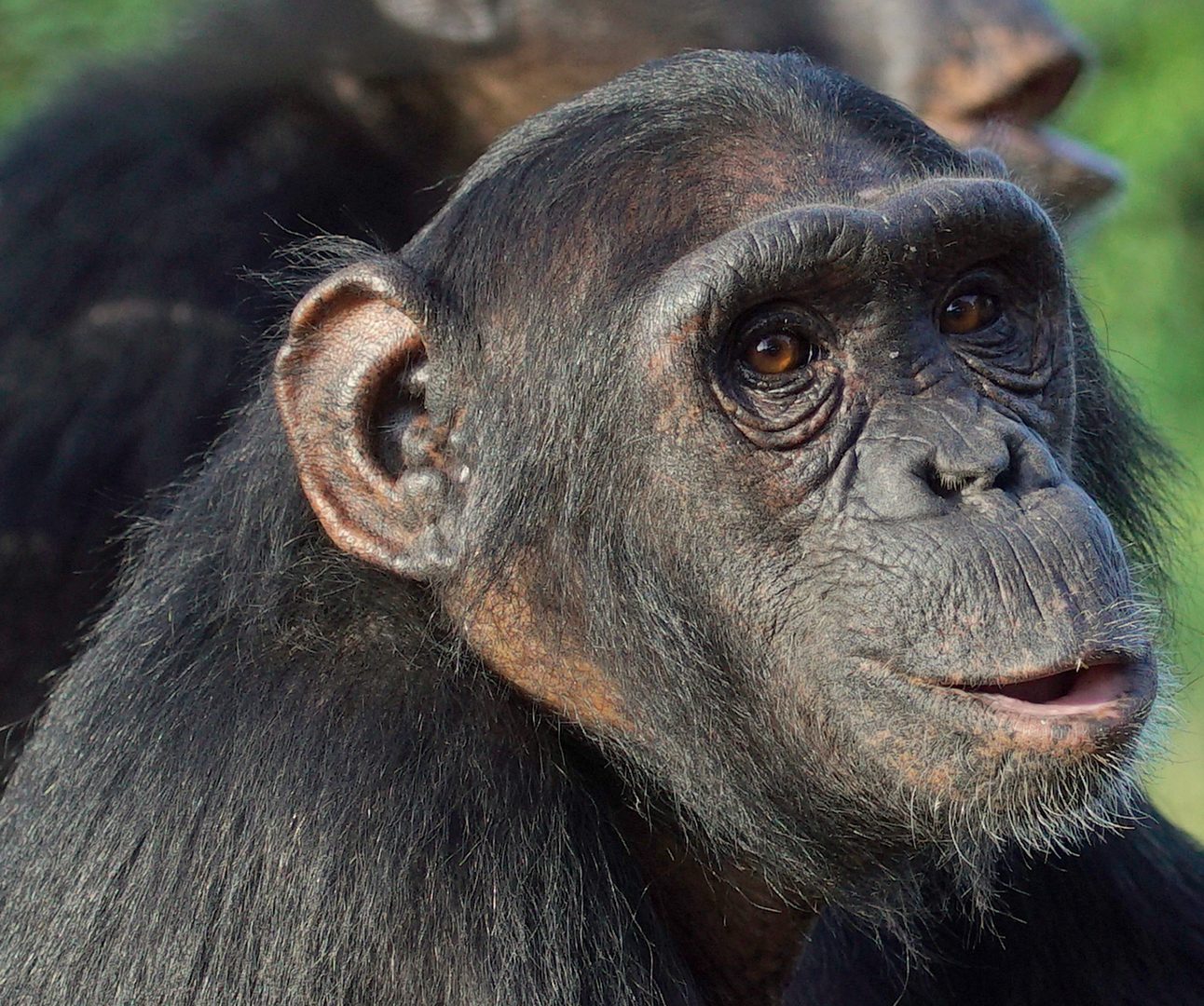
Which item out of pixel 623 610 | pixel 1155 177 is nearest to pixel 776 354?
pixel 623 610

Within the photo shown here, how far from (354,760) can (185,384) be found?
352 cm

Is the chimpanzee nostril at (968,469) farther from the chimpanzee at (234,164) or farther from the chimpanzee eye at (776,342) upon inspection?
the chimpanzee at (234,164)

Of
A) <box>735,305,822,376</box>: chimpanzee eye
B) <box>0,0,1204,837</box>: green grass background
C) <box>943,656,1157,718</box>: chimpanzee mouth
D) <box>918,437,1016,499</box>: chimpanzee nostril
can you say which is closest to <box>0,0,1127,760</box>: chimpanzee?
<box>735,305,822,376</box>: chimpanzee eye

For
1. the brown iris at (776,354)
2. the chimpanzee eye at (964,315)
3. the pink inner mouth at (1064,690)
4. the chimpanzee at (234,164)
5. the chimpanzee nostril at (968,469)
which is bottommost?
the chimpanzee at (234,164)

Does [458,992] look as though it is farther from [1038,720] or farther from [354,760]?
[1038,720]

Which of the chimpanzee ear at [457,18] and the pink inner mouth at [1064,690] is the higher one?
the pink inner mouth at [1064,690]

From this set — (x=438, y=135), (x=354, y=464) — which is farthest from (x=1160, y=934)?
(x=438, y=135)

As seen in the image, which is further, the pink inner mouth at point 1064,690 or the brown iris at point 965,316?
the brown iris at point 965,316

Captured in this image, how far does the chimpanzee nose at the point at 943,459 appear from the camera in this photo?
3.04 m

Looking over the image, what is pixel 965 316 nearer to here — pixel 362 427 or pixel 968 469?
pixel 968 469

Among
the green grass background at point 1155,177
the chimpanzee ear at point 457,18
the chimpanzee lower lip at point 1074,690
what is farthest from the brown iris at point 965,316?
the green grass background at point 1155,177

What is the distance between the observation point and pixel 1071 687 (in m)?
3.01

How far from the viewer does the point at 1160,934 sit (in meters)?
4.07

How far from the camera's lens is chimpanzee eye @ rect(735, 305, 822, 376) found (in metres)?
3.27
